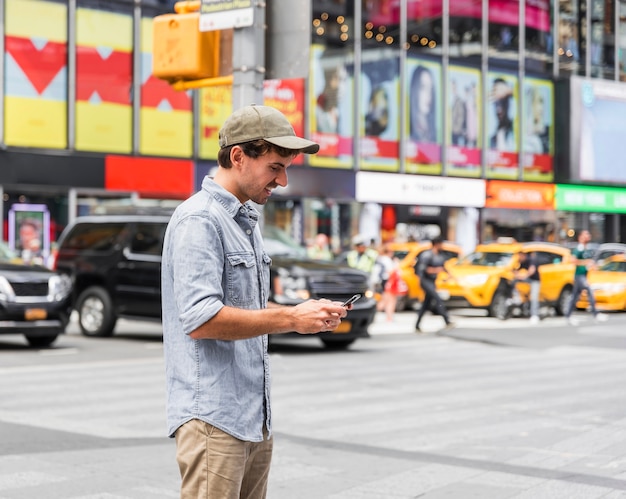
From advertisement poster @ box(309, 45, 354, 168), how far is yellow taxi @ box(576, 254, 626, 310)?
10.8 m

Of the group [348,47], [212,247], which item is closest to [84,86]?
[348,47]

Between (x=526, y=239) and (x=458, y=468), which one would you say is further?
(x=526, y=239)

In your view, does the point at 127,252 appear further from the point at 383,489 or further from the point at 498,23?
the point at 498,23

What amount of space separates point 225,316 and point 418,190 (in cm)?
3526

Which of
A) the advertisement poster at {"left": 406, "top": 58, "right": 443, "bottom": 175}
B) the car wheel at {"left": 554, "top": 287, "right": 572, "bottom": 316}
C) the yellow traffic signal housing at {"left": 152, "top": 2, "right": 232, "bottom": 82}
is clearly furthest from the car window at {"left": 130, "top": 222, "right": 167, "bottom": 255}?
the advertisement poster at {"left": 406, "top": 58, "right": 443, "bottom": 175}

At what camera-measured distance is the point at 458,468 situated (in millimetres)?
7348

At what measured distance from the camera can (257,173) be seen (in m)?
3.48

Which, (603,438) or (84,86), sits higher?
(84,86)

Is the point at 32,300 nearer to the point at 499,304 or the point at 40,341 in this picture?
the point at 40,341

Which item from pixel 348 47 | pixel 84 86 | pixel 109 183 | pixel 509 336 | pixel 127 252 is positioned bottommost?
pixel 509 336

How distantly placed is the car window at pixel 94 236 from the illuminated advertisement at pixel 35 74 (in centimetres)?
1025

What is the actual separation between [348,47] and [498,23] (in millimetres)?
8225

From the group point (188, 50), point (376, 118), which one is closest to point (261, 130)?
point (188, 50)

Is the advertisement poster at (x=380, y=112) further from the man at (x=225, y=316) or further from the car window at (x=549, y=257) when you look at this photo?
the man at (x=225, y=316)
